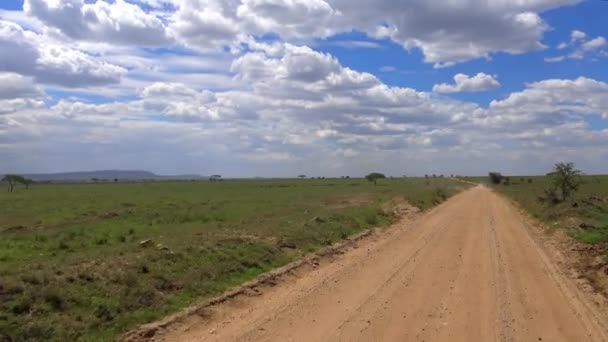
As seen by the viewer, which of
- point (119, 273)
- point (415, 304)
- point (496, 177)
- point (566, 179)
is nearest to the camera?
point (415, 304)

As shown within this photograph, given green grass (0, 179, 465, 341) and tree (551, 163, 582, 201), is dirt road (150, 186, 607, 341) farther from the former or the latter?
tree (551, 163, 582, 201)

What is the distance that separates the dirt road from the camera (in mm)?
9531

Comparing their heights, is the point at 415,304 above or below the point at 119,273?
below

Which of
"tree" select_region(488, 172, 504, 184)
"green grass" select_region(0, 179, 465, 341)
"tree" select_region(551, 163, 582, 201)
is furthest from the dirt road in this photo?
"tree" select_region(488, 172, 504, 184)

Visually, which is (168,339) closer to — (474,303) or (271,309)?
(271,309)

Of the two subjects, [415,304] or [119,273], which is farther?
[119,273]

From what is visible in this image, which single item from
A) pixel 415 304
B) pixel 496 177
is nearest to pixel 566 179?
pixel 415 304

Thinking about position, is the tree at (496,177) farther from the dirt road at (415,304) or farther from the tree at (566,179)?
the dirt road at (415,304)

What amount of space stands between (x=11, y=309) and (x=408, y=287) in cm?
799

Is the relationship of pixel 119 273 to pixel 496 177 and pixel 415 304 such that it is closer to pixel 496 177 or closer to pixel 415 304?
pixel 415 304

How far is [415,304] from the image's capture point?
11.5 metres

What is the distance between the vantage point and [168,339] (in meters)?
9.38

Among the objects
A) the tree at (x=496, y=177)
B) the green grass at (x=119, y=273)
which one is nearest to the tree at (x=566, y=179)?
the green grass at (x=119, y=273)

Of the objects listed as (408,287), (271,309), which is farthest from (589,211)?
(271,309)
